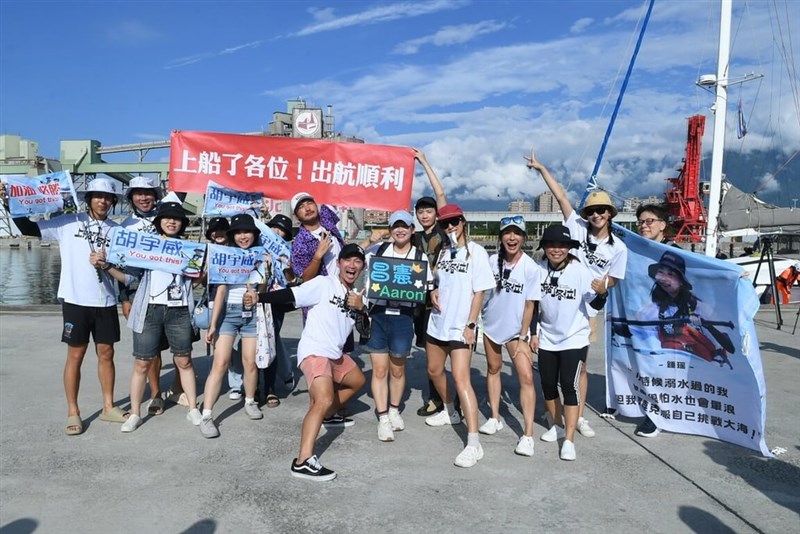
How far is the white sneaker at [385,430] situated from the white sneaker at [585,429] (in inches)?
66.3

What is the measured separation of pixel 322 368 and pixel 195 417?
149cm

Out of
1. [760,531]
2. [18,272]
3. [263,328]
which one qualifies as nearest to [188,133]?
[263,328]

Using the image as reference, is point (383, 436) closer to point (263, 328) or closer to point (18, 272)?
point (263, 328)

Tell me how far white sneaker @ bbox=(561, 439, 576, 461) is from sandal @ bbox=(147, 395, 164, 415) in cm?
369

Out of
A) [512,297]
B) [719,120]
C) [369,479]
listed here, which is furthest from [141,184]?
[719,120]

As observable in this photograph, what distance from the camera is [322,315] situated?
4.39 m

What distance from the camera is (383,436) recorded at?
15.4ft

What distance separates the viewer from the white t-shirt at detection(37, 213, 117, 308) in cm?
470

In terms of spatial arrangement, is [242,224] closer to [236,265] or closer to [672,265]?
[236,265]

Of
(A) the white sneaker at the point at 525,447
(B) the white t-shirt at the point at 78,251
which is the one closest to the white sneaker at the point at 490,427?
(A) the white sneaker at the point at 525,447

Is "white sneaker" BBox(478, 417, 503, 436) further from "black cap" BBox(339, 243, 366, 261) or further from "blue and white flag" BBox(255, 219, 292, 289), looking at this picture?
"blue and white flag" BBox(255, 219, 292, 289)

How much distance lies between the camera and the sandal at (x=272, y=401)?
5619 millimetres

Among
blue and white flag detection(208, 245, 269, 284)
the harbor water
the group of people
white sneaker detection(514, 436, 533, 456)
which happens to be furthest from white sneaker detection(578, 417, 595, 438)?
A: the harbor water

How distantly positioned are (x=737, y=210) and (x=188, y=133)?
61.9 ft
